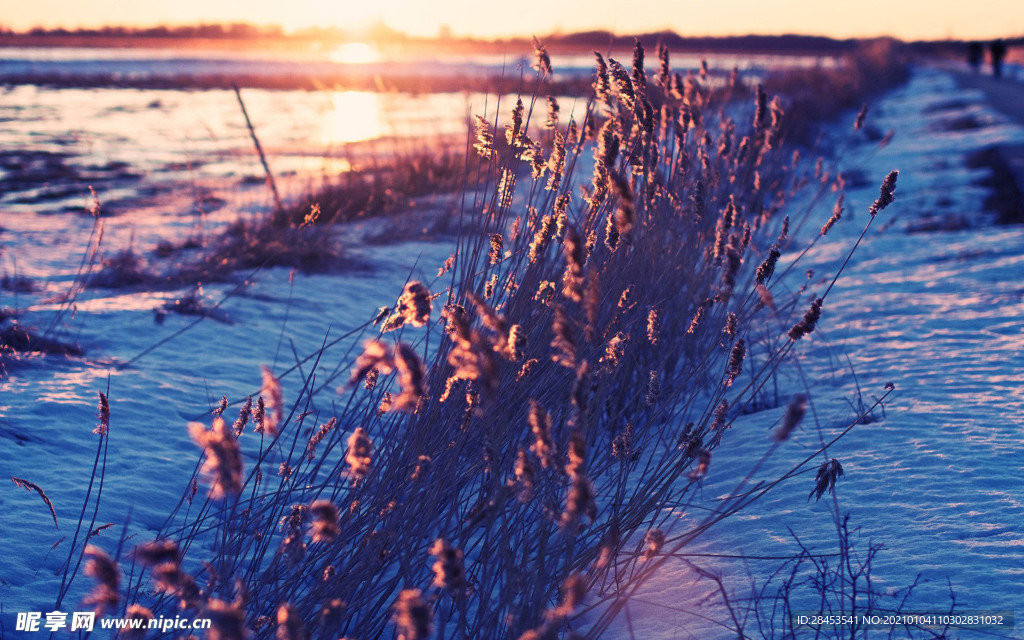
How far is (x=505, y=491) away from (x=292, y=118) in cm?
1869

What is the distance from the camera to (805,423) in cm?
278

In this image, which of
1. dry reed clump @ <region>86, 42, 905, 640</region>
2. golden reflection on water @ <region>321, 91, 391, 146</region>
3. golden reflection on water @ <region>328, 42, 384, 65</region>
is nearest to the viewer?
dry reed clump @ <region>86, 42, 905, 640</region>

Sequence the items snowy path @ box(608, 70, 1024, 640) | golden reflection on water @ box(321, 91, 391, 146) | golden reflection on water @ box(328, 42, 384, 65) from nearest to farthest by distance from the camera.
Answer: snowy path @ box(608, 70, 1024, 640), golden reflection on water @ box(321, 91, 391, 146), golden reflection on water @ box(328, 42, 384, 65)

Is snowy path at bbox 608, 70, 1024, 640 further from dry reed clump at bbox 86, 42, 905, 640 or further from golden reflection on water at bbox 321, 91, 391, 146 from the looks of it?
golden reflection on water at bbox 321, 91, 391, 146

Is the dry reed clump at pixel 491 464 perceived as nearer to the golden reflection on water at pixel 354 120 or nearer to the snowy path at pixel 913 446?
the snowy path at pixel 913 446

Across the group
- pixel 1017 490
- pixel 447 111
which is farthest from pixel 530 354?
pixel 447 111

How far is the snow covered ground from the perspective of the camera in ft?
6.02

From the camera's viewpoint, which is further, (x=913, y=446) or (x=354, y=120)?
(x=354, y=120)

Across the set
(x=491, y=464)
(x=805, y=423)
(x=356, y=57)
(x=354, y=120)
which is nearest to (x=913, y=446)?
(x=805, y=423)

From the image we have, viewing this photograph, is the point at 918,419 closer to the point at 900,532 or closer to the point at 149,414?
the point at 900,532

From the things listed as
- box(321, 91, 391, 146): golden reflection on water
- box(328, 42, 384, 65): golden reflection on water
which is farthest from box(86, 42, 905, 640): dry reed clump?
box(328, 42, 384, 65): golden reflection on water

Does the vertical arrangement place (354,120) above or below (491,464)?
above

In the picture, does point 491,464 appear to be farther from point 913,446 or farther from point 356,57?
point 356,57

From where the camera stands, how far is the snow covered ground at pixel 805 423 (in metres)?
1.84
